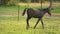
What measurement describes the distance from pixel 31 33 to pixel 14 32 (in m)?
0.99

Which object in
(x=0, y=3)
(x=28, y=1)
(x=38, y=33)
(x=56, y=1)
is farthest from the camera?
(x=56, y=1)

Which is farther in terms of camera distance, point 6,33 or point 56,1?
point 56,1

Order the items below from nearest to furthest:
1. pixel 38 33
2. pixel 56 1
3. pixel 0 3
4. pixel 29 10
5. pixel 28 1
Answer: pixel 38 33, pixel 29 10, pixel 0 3, pixel 28 1, pixel 56 1

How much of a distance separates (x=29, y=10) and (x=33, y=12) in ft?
0.99

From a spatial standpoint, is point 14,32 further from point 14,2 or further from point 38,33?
point 14,2

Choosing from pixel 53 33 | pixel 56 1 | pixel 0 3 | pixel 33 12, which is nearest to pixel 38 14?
pixel 33 12

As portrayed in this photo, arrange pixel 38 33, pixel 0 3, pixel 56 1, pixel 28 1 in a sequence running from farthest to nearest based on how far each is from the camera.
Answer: pixel 56 1
pixel 28 1
pixel 0 3
pixel 38 33

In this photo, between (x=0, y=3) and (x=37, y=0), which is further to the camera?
(x=37, y=0)

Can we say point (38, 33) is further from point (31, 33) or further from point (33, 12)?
point (33, 12)

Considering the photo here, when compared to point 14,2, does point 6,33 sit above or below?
above

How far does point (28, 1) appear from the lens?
147ft

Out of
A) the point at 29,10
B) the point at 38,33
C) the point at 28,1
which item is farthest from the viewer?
the point at 28,1

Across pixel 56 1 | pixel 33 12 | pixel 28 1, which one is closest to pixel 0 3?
pixel 28 1

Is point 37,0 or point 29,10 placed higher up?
point 29,10
